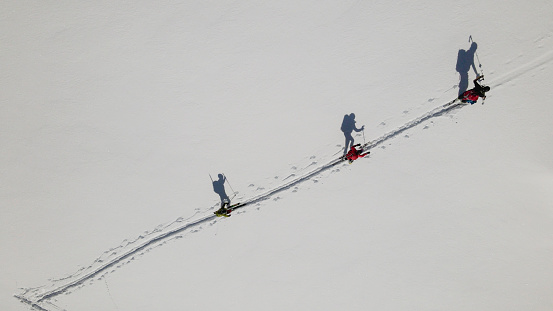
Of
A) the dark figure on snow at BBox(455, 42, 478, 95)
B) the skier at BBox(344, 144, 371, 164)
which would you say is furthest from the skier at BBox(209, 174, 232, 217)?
the dark figure on snow at BBox(455, 42, 478, 95)

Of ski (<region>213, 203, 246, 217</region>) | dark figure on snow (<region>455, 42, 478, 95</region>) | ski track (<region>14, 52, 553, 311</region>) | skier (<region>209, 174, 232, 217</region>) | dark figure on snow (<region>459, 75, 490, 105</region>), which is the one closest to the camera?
dark figure on snow (<region>459, 75, 490, 105</region>)

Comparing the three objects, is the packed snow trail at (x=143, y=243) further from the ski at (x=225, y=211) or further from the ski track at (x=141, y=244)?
the ski at (x=225, y=211)

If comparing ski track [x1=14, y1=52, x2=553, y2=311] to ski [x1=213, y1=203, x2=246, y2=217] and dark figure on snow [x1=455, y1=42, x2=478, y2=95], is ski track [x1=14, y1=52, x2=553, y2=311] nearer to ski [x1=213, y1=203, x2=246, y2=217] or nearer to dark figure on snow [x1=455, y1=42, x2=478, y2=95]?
ski [x1=213, y1=203, x2=246, y2=217]

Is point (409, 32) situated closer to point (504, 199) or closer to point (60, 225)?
point (504, 199)

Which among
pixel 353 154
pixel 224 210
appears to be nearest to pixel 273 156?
pixel 224 210

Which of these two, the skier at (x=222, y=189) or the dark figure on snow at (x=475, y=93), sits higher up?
the skier at (x=222, y=189)

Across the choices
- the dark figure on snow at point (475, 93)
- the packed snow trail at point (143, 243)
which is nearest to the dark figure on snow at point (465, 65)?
the dark figure on snow at point (475, 93)
